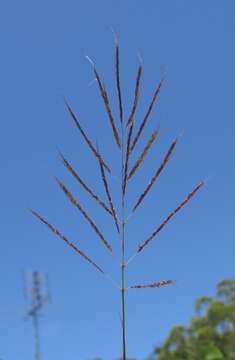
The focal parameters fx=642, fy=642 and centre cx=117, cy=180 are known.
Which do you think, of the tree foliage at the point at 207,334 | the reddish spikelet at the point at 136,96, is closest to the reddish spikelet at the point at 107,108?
the reddish spikelet at the point at 136,96

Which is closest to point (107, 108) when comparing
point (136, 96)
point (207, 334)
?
point (136, 96)

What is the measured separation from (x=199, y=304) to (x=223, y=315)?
2.32 meters

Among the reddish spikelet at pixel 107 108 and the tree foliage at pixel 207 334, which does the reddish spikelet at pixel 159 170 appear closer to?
the reddish spikelet at pixel 107 108

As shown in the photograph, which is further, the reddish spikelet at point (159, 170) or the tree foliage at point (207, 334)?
the tree foliage at point (207, 334)

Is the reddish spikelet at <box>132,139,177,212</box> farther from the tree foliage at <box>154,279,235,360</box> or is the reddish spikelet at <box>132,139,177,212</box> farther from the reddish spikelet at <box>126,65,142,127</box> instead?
the tree foliage at <box>154,279,235,360</box>

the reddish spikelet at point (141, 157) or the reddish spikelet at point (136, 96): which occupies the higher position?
the reddish spikelet at point (136, 96)

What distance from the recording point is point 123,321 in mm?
1418

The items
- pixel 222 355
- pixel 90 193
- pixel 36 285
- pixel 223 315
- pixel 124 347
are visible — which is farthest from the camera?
pixel 36 285

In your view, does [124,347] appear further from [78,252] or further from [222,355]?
[222,355]

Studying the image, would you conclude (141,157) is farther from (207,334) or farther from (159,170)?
(207,334)

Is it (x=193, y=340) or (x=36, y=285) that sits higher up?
(x=36, y=285)

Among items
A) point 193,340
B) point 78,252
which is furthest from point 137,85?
point 193,340

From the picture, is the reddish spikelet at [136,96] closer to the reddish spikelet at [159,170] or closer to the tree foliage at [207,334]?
the reddish spikelet at [159,170]

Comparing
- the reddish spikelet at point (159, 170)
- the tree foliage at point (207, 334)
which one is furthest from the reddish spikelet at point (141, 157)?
the tree foliage at point (207, 334)
